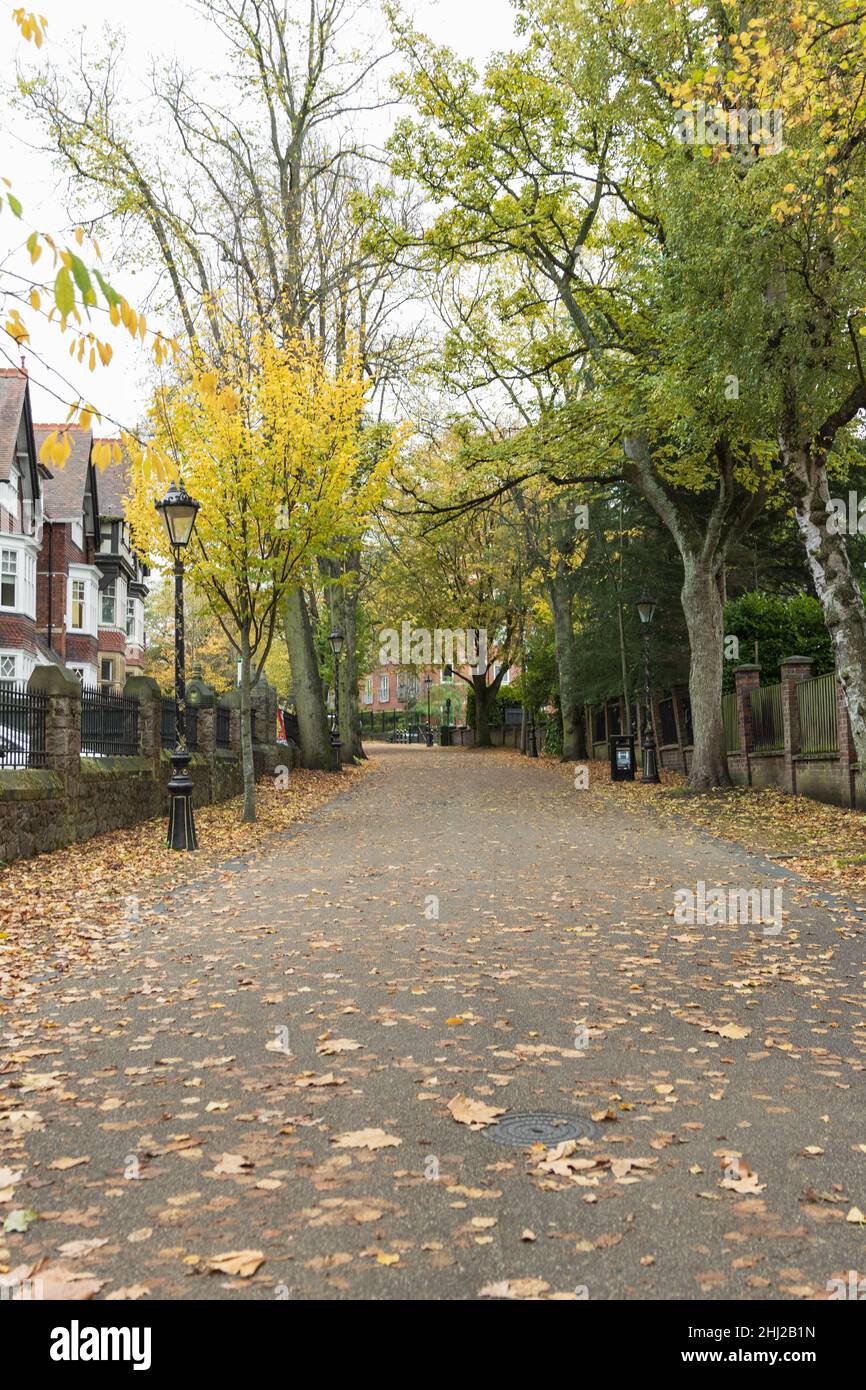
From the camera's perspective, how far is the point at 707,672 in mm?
21828

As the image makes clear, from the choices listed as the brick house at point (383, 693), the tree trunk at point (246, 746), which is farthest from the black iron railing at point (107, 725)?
the brick house at point (383, 693)

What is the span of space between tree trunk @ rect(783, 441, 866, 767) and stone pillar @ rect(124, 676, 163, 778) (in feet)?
35.1

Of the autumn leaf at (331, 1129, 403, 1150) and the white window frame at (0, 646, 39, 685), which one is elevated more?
the white window frame at (0, 646, 39, 685)

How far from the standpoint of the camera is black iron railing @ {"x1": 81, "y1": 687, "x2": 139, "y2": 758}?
16.1 m

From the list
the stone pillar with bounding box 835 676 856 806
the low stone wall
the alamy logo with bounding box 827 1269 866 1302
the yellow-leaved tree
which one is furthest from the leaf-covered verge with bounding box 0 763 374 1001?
the stone pillar with bounding box 835 676 856 806

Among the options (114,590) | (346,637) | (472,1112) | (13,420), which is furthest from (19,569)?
(472,1112)

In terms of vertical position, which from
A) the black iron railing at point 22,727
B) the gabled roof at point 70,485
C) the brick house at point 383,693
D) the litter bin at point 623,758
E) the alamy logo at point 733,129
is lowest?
the litter bin at point 623,758

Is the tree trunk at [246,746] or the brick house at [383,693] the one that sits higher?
the brick house at [383,693]

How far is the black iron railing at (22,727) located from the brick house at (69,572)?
28.4 metres

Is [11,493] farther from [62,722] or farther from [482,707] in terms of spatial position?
[482,707]

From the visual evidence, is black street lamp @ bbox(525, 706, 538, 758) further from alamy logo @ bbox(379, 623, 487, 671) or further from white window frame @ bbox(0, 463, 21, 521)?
white window frame @ bbox(0, 463, 21, 521)

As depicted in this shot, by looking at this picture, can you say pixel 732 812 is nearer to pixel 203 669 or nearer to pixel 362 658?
pixel 362 658

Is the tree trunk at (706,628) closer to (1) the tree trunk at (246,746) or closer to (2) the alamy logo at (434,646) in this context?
(1) the tree trunk at (246,746)

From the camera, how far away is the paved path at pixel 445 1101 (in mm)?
3506
